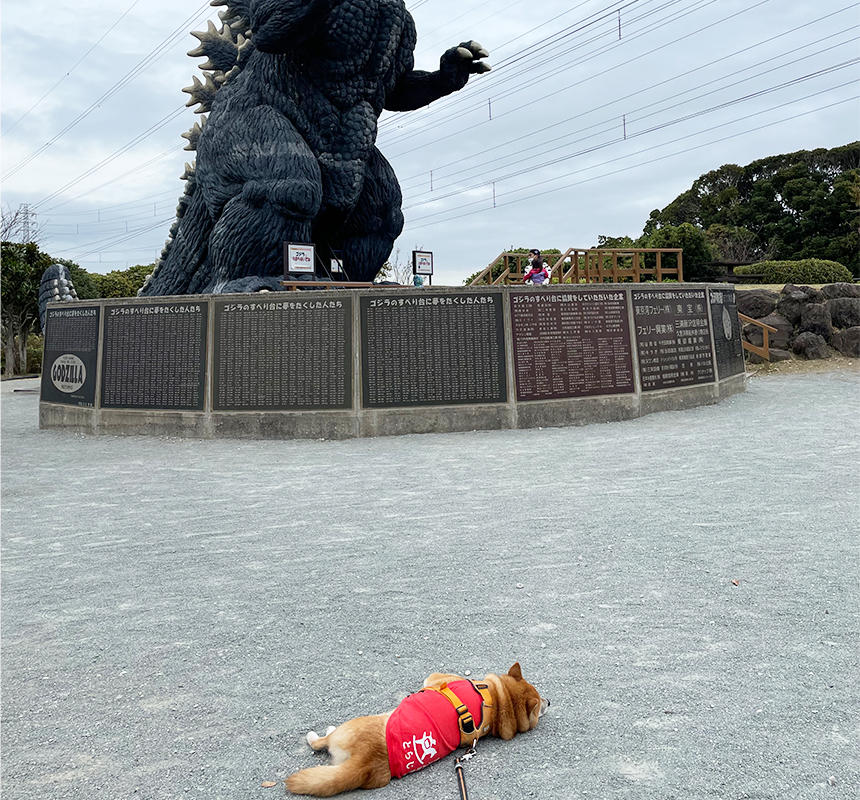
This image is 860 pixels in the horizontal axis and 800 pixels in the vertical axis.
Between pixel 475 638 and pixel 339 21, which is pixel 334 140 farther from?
pixel 475 638

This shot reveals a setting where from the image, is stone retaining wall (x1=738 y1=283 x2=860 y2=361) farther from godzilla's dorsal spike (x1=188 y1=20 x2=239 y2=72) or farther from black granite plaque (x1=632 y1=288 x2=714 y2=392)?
godzilla's dorsal spike (x1=188 y1=20 x2=239 y2=72)

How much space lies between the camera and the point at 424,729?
227 centimetres

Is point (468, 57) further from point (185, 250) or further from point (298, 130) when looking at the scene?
point (185, 250)

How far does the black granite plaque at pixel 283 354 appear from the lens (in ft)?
30.3

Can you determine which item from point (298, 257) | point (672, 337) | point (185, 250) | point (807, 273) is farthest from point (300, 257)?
point (807, 273)

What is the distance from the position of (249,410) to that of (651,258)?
19.1 meters

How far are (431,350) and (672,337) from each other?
370 cm

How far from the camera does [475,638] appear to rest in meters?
3.20

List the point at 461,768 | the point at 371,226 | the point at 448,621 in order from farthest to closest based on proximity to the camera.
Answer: the point at 371,226 → the point at 448,621 → the point at 461,768

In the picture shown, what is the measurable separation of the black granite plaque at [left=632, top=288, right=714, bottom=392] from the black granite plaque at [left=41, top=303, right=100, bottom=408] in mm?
7742

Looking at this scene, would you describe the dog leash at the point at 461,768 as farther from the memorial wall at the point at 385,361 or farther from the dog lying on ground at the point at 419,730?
the memorial wall at the point at 385,361

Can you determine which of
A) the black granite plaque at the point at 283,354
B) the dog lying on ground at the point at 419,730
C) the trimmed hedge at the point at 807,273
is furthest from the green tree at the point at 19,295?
the dog lying on ground at the point at 419,730

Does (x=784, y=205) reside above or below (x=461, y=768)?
above

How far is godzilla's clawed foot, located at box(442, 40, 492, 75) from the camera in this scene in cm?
1207
